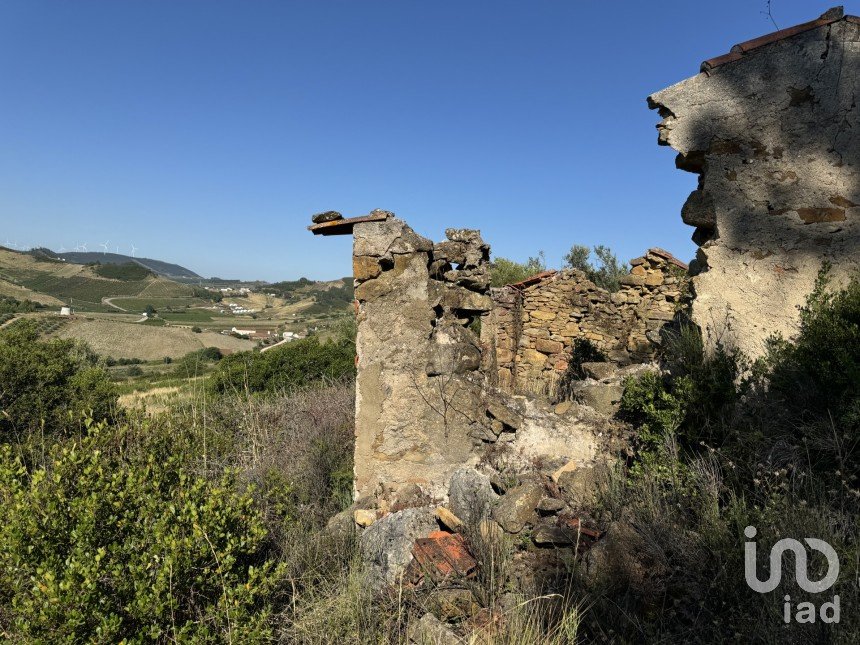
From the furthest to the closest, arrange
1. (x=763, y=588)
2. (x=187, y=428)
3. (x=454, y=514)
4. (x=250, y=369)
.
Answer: (x=250, y=369), (x=187, y=428), (x=454, y=514), (x=763, y=588)

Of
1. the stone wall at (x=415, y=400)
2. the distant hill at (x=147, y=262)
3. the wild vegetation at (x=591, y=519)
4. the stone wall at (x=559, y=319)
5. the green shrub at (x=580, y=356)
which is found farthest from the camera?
the distant hill at (x=147, y=262)

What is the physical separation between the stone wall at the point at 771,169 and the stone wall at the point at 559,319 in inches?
277

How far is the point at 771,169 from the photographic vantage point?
13.3 ft

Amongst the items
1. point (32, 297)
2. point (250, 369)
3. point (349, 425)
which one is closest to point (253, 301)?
point (32, 297)

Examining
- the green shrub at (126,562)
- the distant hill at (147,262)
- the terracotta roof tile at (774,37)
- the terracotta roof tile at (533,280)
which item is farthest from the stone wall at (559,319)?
the distant hill at (147,262)

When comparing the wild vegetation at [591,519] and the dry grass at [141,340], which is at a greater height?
the wild vegetation at [591,519]

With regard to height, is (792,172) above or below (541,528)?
above

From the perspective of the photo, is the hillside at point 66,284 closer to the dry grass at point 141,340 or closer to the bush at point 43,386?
the dry grass at point 141,340

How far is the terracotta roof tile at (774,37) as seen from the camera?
3834mm

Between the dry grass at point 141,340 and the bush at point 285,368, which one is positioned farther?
the dry grass at point 141,340

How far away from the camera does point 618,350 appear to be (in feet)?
36.2

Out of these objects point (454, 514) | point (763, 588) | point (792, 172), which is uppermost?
point (792, 172)

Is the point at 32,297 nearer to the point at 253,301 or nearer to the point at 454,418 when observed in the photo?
the point at 253,301

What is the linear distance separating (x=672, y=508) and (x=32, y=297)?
7184 centimetres
